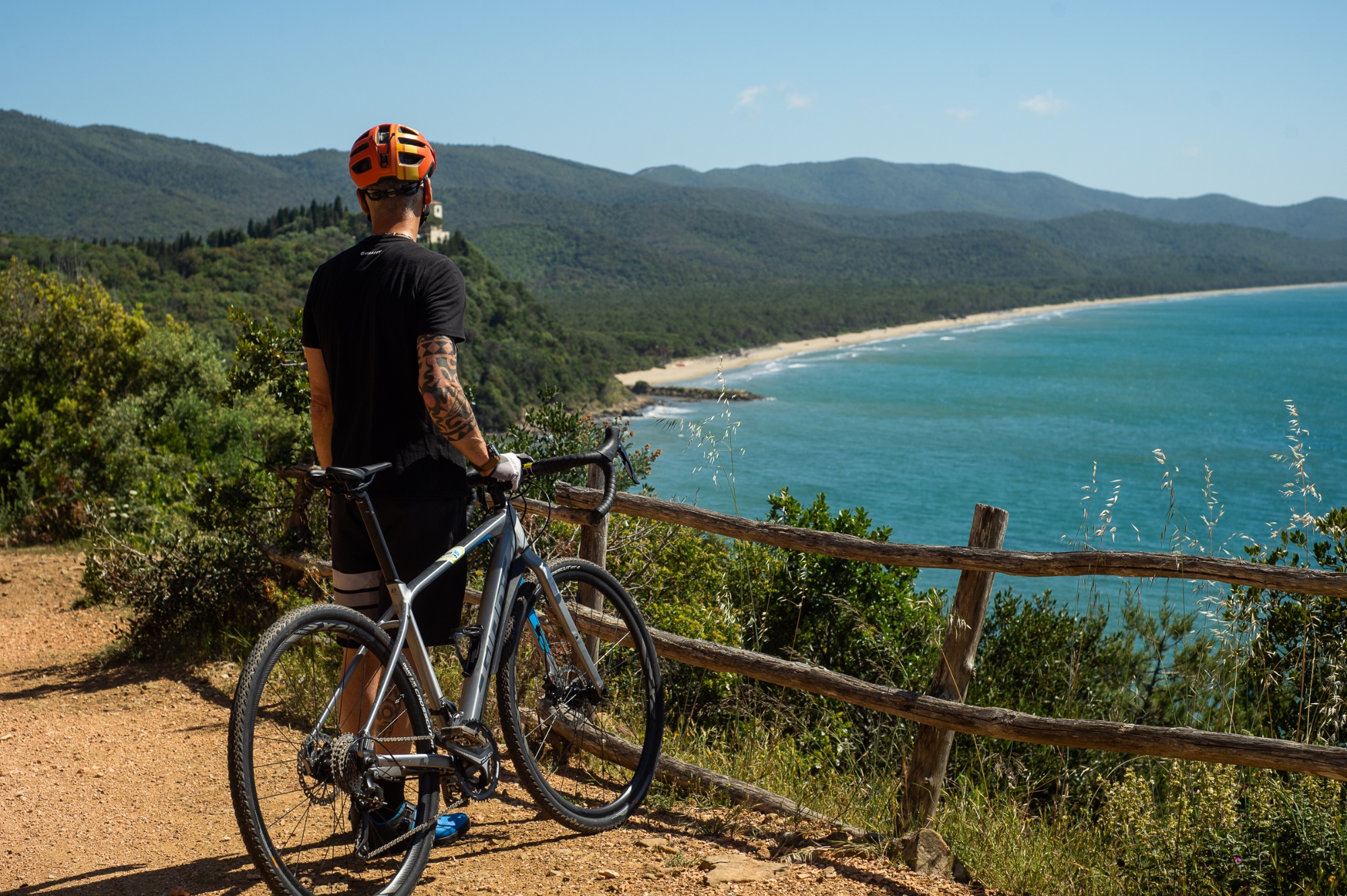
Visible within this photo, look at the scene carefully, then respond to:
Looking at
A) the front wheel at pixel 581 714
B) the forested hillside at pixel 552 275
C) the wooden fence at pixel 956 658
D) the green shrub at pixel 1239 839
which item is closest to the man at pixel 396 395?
the front wheel at pixel 581 714

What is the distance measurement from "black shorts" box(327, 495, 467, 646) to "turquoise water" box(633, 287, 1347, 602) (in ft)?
26.6

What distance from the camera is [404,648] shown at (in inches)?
108

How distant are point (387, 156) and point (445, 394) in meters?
0.65

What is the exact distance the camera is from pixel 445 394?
2637mm

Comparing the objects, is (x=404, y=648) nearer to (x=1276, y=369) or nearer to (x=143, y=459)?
(x=143, y=459)

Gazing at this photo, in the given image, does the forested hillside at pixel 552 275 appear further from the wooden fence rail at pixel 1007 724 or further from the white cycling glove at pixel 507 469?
the white cycling glove at pixel 507 469

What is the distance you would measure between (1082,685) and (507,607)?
676 centimetres

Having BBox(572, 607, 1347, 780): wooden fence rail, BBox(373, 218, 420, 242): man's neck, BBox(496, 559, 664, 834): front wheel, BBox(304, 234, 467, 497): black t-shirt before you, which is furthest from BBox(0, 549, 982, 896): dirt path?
BBox(373, 218, 420, 242): man's neck

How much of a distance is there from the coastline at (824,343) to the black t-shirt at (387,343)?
135ft

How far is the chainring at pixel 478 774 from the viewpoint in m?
2.79

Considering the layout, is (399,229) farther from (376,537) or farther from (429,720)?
(429,720)

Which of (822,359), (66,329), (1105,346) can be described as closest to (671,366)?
(822,359)

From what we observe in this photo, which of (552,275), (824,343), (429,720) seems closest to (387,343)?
(429,720)

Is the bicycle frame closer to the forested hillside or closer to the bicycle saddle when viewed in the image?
the bicycle saddle
